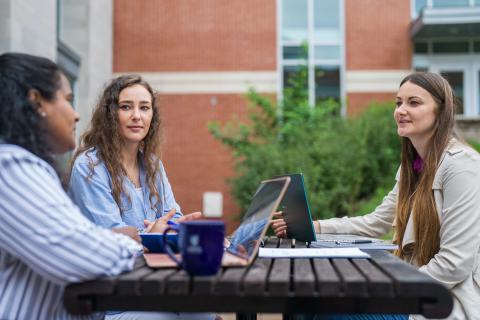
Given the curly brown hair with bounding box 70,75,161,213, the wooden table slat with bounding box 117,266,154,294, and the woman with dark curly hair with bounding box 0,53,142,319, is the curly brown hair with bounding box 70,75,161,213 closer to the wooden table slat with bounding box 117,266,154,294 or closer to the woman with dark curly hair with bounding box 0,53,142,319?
the woman with dark curly hair with bounding box 0,53,142,319

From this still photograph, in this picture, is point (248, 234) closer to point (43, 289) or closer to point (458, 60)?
point (43, 289)

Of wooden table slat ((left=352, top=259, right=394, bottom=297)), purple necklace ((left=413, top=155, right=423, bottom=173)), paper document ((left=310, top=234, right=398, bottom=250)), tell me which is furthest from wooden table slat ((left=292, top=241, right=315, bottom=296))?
purple necklace ((left=413, top=155, right=423, bottom=173))

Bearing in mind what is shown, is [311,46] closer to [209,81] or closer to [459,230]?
[209,81]

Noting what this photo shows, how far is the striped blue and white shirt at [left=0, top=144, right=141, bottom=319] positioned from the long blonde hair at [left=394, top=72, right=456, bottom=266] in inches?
59.7

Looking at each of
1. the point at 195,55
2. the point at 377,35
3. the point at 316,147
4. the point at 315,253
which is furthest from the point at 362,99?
the point at 315,253

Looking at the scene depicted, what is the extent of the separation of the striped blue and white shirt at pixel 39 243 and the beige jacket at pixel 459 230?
145cm

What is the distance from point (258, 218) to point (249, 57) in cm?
1521

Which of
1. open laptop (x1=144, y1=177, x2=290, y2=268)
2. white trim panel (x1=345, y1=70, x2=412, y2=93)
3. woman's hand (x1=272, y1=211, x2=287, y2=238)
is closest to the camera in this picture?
open laptop (x1=144, y1=177, x2=290, y2=268)

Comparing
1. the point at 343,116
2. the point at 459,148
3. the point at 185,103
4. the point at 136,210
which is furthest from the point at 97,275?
the point at 185,103

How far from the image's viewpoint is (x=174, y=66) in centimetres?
1700

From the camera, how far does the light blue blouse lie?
278 cm

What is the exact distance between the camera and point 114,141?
3.13 meters

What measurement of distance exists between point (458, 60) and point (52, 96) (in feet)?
54.3

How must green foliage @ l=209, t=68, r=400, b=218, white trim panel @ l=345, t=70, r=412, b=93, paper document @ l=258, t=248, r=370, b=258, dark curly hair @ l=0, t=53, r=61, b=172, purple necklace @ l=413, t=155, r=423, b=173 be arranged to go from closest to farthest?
dark curly hair @ l=0, t=53, r=61, b=172, paper document @ l=258, t=248, r=370, b=258, purple necklace @ l=413, t=155, r=423, b=173, green foliage @ l=209, t=68, r=400, b=218, white trim panel @ l=345, t=70, r=412, b=93
